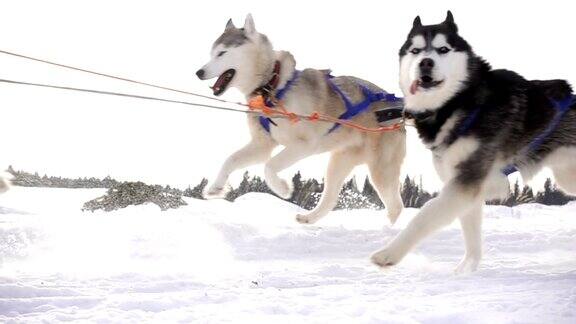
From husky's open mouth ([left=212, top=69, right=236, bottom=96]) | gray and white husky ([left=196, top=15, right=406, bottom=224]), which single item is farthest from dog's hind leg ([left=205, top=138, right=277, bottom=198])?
husky's open mouth ([left=212, top=69, right=236, bottom=96])

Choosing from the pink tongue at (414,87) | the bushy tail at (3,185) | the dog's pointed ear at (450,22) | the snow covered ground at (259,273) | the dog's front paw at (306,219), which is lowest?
the snow covered ground at (259,273)

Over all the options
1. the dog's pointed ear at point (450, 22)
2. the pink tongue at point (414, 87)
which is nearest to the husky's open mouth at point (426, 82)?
the pink tongue at point (414, 87)

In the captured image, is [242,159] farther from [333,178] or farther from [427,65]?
[427,65]

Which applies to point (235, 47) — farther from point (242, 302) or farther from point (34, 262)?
point (242, 302)

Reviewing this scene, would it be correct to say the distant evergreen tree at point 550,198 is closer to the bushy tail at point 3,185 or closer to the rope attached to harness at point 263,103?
the rope attached to harness at point 263,103

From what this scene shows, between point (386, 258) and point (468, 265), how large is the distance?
933mm

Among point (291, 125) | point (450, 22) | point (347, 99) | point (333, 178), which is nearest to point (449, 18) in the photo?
point (450, 22)

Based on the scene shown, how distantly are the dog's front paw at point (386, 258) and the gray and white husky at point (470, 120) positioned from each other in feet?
0.21

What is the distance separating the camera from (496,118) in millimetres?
3098

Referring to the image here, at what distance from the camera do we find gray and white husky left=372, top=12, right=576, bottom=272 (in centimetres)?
300

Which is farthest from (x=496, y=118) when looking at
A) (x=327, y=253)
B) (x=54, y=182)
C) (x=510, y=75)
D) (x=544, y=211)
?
(x=54, y=182)

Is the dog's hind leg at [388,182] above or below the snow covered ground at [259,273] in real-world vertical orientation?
above

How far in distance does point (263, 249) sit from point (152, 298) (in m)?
2.02

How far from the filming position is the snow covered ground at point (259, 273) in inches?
92.6
